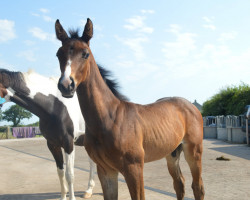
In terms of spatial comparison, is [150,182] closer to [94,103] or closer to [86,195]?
[86,195]

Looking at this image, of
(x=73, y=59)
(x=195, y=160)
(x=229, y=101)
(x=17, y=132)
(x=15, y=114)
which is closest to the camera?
(x=73, y=59)

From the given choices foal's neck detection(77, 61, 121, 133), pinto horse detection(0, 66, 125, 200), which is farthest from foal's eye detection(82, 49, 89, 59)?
pinto horse detection(0, 66, 125, 200)

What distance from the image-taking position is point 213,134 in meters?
21.4

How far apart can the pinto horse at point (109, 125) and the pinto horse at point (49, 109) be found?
1.69 metres

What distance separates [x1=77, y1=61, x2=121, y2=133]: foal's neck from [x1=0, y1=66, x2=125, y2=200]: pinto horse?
1.82 m

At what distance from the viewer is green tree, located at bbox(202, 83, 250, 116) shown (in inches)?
827

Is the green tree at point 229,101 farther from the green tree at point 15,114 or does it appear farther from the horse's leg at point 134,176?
the green tree at point 15,114

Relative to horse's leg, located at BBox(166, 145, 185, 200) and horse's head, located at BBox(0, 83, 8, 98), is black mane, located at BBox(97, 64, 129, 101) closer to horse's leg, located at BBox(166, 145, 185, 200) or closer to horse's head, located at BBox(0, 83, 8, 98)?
horse's leg, located at BBox(166, 145, 185, 200)

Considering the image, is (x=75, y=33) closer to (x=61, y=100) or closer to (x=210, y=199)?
(x=61, y=100)

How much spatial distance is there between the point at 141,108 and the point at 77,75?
959 millimetres

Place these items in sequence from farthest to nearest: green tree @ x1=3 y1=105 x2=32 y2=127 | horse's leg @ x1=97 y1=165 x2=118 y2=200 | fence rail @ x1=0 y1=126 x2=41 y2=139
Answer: green tree @ x1=3 y1=105 x2=32 y2=127
fence rail @ x1=0 y1=126 x2=41 y2=139
horse's leg @ x1=97 y1=165 x2=118 y2=200

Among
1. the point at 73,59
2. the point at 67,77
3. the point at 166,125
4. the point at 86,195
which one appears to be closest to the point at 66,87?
the point at 67,77

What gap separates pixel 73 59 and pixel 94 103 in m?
0.49

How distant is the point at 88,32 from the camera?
2.60 m
